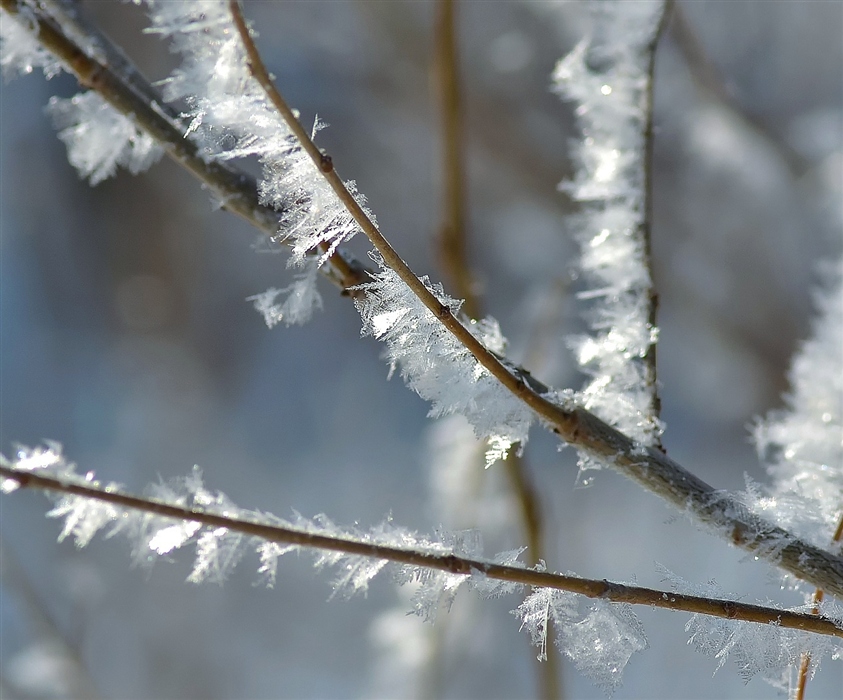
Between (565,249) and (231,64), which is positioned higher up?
(565,249)

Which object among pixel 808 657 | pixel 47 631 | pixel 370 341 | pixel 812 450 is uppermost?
pixel 370 341

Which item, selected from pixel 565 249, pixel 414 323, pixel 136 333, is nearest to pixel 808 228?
pixel 565 249

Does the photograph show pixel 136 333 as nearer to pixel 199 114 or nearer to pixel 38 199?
pixel 38 199

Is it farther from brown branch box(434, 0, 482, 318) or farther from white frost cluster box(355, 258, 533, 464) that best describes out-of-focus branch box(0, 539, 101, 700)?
white frost cluster box(355, 258, 533, 464)

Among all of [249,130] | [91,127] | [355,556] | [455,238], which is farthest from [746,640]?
[455,238]

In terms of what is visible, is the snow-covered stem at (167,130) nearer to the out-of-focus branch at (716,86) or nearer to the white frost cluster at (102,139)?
the white frost cluster at (102,139)

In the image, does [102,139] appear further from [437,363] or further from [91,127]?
[437,363]

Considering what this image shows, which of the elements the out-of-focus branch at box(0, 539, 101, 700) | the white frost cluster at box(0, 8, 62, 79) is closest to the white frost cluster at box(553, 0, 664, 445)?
the white frost cluster at box(0, 8, 62, 79)
